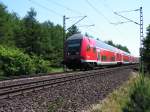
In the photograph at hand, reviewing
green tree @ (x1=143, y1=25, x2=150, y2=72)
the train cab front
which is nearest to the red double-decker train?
the train cab front

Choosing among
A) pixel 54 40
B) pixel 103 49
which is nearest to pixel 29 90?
pixel 103 49

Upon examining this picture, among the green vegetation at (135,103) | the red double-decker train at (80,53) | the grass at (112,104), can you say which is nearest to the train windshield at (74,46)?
the red double-decker train at (80,53)

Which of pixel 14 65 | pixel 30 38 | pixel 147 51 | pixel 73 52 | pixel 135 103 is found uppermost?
pixel 30 38

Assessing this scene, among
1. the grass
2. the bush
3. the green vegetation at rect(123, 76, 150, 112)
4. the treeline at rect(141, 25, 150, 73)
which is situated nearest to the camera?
the green vegetation at rect(123, 76, 150, 112)

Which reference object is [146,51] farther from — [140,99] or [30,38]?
[140,99]

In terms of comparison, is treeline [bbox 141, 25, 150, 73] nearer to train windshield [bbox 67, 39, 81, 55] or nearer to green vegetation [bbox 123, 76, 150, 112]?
train windshield [bbox 67, 39, 81, 55]

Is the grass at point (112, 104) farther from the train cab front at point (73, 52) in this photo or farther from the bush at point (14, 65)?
the bush at point (14, 65)

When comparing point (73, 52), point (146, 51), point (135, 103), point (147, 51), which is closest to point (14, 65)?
point (73, 52)

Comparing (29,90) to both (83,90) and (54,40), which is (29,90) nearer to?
(83,90)

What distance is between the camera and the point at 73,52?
31812 millimetres

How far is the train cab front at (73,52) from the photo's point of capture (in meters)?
31.4

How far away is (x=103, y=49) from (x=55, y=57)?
32439 millimetres

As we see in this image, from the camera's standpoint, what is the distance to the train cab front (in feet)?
103

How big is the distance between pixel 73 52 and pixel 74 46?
55cm
